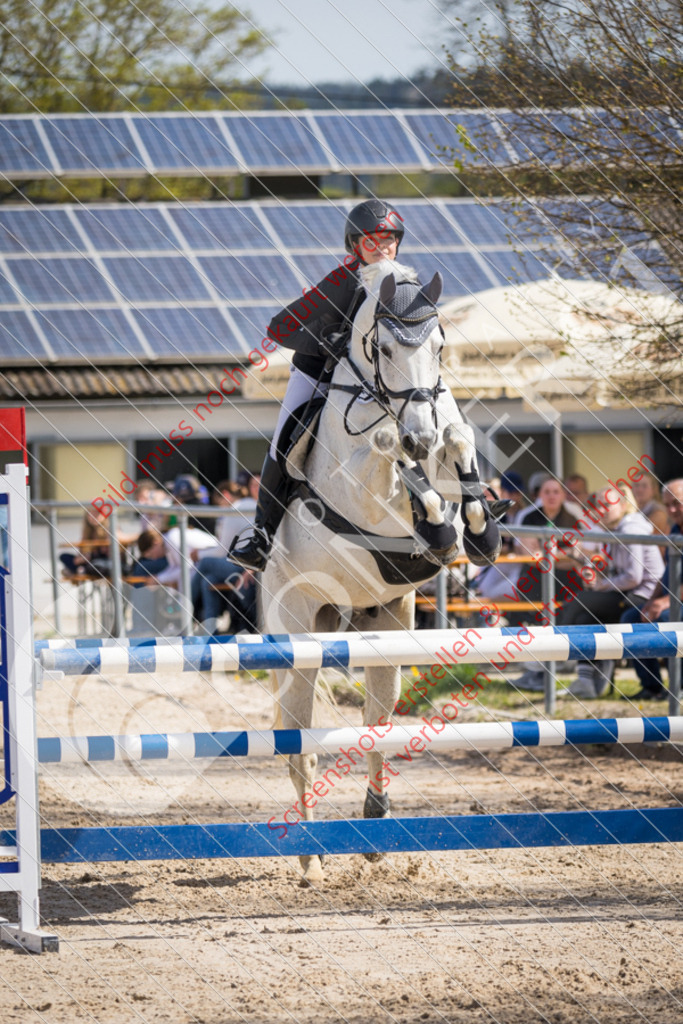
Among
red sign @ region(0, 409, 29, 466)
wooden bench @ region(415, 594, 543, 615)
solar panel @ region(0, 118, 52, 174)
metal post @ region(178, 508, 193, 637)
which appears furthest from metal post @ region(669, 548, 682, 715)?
solar panel @ region(0, 118, 52, 174)

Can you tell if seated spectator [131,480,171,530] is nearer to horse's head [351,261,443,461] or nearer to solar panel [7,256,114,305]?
solar panel [7,256,114,305]

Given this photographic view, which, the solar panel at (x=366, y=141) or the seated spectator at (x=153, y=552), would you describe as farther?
the solar panel at (x=366, y=141)

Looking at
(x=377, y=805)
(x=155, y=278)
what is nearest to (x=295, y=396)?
(x=377, y=805)

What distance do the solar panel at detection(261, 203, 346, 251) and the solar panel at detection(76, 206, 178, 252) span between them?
171 centimetres

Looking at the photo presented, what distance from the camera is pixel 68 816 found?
225 inches

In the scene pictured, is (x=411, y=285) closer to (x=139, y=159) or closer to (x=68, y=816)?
(x=68, y=816)

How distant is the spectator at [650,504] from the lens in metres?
8.40

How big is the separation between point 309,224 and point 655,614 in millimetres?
11934

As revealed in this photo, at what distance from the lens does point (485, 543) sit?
14.3ft

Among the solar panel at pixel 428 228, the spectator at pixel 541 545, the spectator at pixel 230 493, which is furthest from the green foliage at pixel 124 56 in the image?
the spectator at pixel 541 545

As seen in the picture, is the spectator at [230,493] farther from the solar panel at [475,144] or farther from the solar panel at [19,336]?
the solar panel at [19,336]

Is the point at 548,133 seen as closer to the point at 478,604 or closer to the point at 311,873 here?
the point at 311,873

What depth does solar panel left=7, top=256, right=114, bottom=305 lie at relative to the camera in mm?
17328

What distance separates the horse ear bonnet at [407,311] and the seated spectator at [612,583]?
12.4 feet
